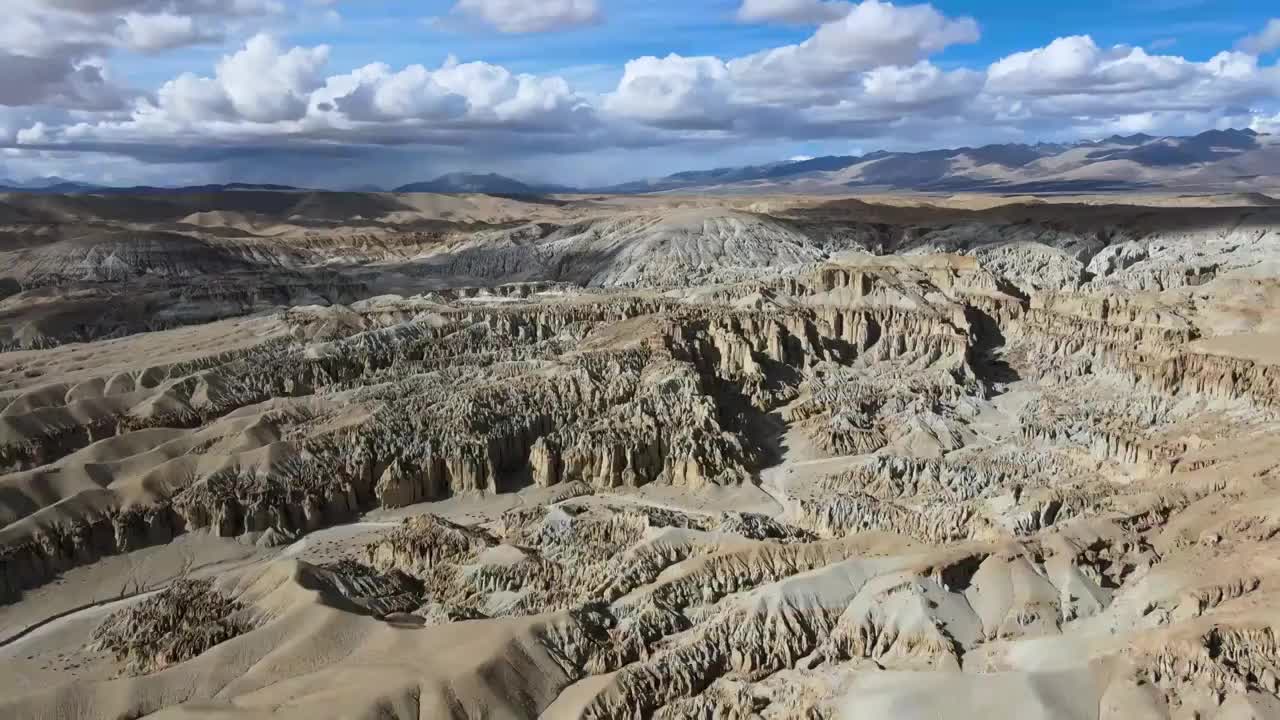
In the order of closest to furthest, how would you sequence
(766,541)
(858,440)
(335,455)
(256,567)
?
1. (766,541)
2. (256,567)
3. (335,455)
4. (858,440)

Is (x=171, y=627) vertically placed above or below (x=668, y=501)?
above

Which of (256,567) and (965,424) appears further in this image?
(965,424)

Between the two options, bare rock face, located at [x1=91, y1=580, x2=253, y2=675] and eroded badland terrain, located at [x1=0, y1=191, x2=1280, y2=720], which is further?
bare rock face, located at [x1=91, y1=580, x2=253, y2=675]

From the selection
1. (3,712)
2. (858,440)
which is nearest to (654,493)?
(858,440)

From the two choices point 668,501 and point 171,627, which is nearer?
point 171,627

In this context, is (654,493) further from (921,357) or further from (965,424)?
(921,357)

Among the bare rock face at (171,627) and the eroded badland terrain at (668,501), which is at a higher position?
the eroded badland terrain at (668,501)

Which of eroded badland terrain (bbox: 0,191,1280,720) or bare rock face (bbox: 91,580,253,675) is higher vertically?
eroded badland terrain (bbox: 0,191,1280,720)

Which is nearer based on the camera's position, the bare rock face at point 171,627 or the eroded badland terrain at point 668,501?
the eroded badland terrain at point 668,501
